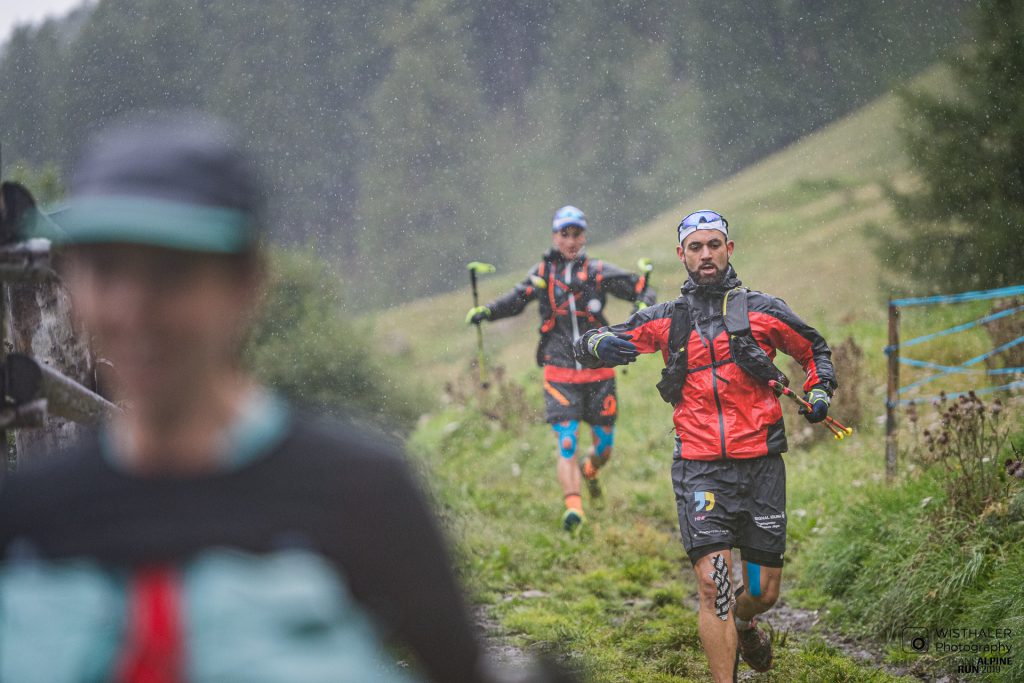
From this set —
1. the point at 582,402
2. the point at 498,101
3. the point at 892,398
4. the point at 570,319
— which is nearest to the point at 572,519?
the point at 582,402

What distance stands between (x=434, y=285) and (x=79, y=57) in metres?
19.3

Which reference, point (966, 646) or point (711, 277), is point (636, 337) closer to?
point (711, 277)

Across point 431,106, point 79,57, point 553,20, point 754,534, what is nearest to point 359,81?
point 431,106

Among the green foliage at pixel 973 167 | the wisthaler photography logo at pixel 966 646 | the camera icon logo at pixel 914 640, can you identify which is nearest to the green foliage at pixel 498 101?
the green foliage at pixel 973 167

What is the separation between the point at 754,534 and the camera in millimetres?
5039

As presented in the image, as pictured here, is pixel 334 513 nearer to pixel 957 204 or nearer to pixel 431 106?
pixel 957 204

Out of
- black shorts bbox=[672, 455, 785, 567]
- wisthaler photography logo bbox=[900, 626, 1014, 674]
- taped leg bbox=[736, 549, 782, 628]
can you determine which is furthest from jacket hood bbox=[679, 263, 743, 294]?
wisthaler photography logo bbox=[900, 626, 1014, 674]

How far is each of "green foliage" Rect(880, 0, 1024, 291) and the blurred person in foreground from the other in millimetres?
15639

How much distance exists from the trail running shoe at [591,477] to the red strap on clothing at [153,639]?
28.1 ft

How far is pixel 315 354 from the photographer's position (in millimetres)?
23812

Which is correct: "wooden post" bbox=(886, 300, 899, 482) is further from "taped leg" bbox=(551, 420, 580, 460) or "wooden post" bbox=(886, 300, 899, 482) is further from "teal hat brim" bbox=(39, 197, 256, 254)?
"teal hat brim" bbox=(39, 197, 256, 254)

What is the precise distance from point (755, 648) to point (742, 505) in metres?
1.02

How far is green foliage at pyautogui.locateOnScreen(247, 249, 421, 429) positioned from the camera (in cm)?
2339

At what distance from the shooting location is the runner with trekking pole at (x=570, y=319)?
8.93 m
